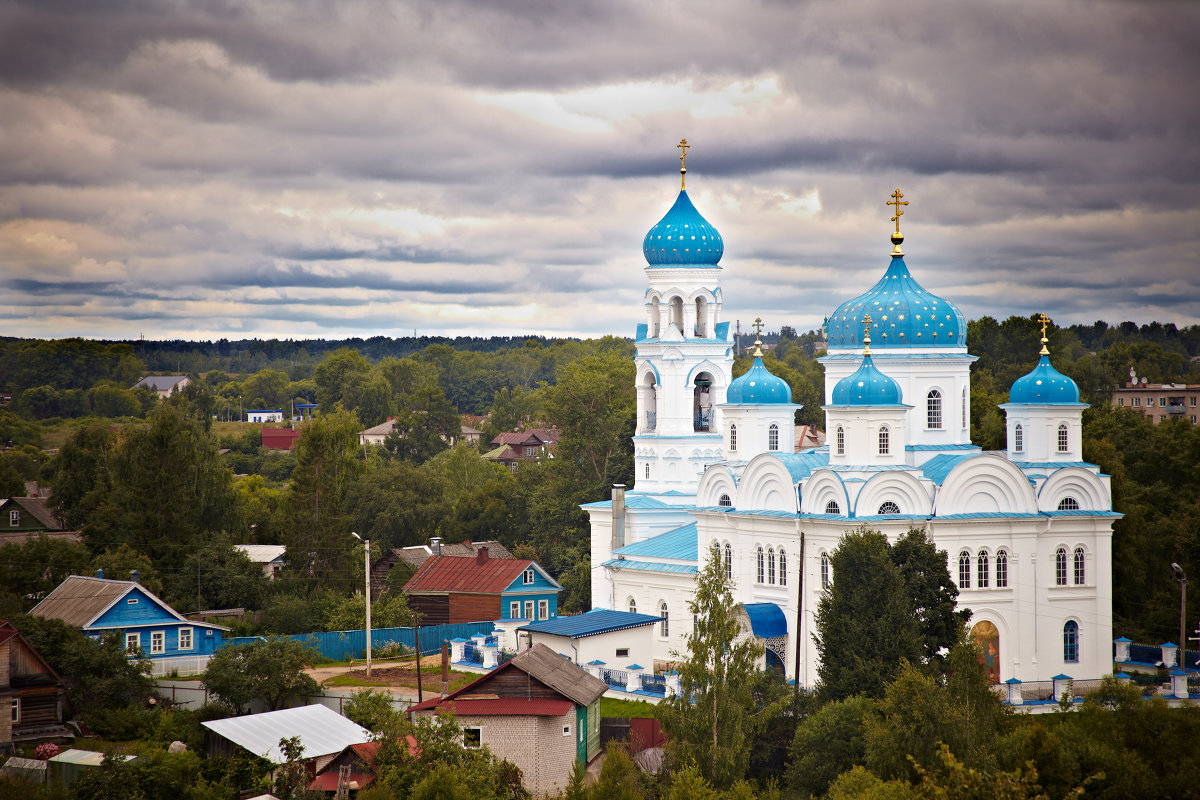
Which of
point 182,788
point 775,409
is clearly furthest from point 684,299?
point 182,788

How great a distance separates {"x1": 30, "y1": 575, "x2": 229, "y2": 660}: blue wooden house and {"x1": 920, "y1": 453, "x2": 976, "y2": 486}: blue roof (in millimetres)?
18715

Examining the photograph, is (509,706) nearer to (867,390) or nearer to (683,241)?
(867,390)

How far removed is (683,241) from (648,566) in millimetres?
9535

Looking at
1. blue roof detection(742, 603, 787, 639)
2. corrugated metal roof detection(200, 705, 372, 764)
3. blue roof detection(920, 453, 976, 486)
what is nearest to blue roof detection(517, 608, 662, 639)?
blue roof detection(742, 603, 787, 639)

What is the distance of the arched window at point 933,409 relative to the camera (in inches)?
1330

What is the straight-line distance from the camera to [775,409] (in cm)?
3572

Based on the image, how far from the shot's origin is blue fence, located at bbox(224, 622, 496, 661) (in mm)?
38594

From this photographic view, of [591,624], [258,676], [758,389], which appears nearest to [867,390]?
[758,389]

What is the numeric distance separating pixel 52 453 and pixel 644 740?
45.3 metres

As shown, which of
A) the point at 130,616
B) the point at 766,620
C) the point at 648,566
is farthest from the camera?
the point at 648,566

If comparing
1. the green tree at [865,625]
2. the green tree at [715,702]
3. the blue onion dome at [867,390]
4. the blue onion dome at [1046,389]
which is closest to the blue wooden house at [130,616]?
the green tree at [715,702]

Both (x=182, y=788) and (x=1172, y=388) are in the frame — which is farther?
(x=1172, y=388)

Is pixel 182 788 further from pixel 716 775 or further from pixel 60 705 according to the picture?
pixel 716 775

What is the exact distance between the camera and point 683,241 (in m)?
39.2
